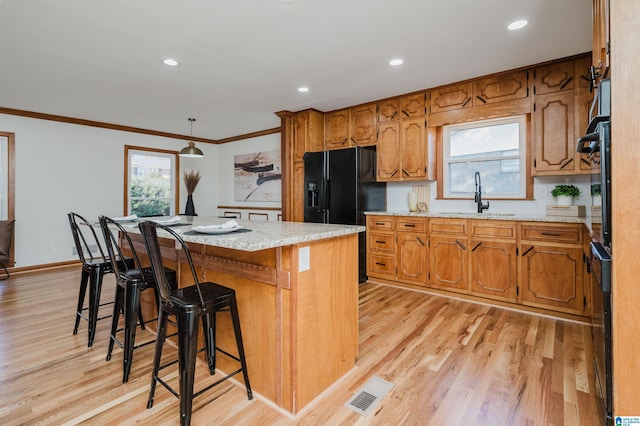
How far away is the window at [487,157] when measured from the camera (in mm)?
3643

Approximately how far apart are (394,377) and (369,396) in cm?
27

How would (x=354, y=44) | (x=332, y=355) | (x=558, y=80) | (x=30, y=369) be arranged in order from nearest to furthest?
1. (x=332, y=355)
2. (x=30, y=369)
3. (x=354, y=44)
4. (x=558, y=80)

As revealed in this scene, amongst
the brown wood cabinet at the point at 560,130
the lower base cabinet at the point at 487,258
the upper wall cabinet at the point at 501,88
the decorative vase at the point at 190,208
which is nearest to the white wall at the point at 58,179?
the decorative vase at the point at 190,208

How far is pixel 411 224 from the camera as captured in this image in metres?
3.90

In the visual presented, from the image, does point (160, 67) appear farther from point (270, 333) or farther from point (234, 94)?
point (270, 333)

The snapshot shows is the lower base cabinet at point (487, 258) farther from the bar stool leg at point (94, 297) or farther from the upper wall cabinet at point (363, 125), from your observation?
the bar stool leg at point (94, 297)

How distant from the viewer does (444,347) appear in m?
2.43

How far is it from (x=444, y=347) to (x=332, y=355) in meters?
1.01

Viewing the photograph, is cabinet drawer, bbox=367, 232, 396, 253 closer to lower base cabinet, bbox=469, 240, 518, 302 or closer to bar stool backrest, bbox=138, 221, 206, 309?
lower base cabinet, bbox=469, 240, 518, 302

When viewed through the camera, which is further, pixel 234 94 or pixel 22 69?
pixel 234 94

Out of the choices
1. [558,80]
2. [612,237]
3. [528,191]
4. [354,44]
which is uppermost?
[354,44]

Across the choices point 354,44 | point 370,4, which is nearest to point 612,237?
point 370,4

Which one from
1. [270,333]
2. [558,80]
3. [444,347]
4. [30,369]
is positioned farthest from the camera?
[558,80]

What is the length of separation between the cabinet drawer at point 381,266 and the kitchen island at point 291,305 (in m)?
2.06
